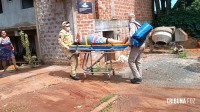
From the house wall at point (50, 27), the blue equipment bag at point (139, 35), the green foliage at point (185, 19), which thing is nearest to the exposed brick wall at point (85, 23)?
the house wall at point (50, 27)

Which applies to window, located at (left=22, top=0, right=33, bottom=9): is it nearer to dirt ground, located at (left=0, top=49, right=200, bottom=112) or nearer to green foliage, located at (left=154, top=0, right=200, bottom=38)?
dirt ground, located at (left=0, top=49, right=200, bottom=112)

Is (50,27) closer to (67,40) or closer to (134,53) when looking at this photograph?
(67,40)

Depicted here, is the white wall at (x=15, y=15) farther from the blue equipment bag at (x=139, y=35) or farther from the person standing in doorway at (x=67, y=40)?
the blue equipment bag at (x=139, y=35)

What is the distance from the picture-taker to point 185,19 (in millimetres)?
15781

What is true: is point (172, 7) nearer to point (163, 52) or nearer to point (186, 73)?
point (163, 52)

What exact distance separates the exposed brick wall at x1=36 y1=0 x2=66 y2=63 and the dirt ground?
1.73m

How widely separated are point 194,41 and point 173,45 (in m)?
2.89

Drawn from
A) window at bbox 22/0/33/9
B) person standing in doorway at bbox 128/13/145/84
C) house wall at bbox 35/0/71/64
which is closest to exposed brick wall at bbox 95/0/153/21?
house wall at bbox 35/0/71/64

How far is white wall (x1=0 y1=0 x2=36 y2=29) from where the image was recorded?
1146cm

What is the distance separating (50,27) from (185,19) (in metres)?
8.69

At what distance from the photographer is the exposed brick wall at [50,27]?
32.9 feet

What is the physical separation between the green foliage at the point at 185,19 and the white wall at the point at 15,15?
770 cm

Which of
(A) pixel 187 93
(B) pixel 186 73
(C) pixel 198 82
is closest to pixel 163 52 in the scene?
(B) pixel 186 73

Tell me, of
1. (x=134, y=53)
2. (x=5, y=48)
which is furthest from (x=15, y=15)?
(x=134, y=53)
